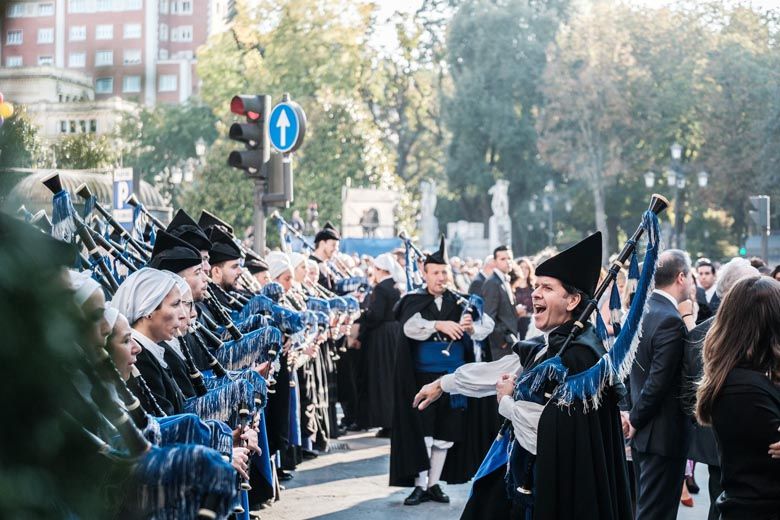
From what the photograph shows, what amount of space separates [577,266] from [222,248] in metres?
4.08

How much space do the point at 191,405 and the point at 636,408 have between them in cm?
349

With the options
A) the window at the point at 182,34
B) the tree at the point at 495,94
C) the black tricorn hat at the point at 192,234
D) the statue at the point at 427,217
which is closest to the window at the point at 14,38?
the window at the point at 182,34

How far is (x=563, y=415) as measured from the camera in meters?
5.34

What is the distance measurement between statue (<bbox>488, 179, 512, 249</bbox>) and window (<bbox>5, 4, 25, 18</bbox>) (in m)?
55.9

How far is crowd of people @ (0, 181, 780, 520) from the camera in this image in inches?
117

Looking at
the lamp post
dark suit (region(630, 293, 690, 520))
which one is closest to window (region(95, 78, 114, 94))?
dark suit (region(630, 293, 690, 520))

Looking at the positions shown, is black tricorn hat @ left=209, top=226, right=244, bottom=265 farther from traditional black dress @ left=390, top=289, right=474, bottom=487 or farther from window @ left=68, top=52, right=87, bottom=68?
window @ left=68, top=52, right=87, bottom=68

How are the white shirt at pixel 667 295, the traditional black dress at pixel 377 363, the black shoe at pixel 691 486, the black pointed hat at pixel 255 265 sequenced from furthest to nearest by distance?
the traditional black dress at pixel 377 363 → the black pointed hat at pixel 255 265 → the black shoe at pixel 691 486 → the white shirt at pixel 667 295

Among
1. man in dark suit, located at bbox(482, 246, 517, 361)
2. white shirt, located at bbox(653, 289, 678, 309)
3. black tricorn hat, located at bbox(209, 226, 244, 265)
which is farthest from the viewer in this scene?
man in dark suit, located at bbox(482, 246, 517, 361)

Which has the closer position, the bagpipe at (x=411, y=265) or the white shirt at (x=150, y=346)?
the white shirt at (x=150, y=346)

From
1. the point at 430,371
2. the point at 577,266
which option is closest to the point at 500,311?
the point at 430,371

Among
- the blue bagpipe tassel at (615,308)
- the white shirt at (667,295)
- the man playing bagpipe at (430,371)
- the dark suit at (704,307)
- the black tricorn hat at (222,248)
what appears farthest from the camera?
the dark suit at (704,307)

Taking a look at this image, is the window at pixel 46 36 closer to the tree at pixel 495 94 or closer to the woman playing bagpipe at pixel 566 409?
the woman playing bagpipe at pixel 566 409

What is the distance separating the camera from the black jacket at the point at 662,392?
7.58 metres
